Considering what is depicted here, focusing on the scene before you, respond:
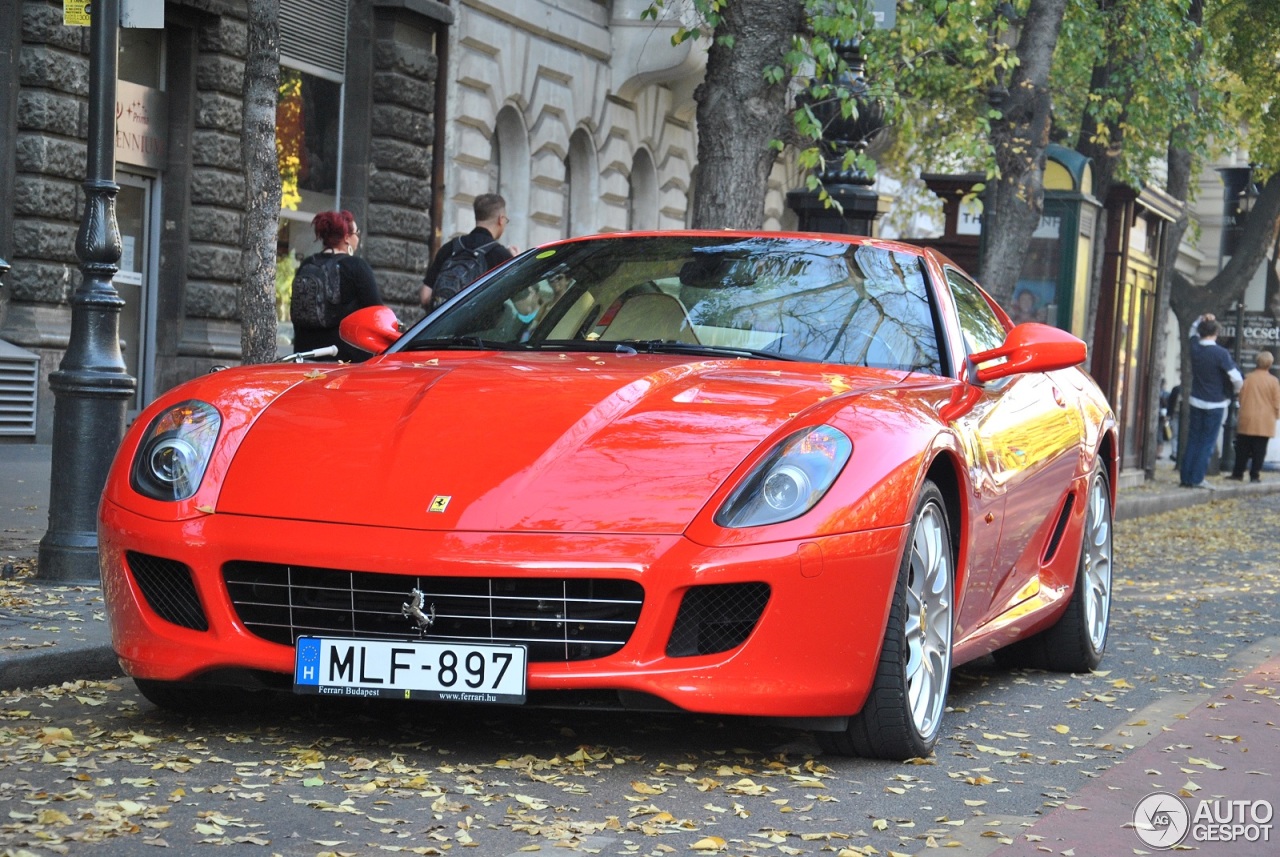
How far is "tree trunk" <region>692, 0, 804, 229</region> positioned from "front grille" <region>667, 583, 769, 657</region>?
7.08 m

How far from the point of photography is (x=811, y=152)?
12797mm

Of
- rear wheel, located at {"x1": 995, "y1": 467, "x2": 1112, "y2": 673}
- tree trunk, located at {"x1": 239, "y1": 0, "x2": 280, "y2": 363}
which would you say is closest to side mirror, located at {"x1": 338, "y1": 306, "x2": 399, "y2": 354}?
rear wheel, located at {"x1": 995, "y1": 467, "x2": 1112, "y2": 673}

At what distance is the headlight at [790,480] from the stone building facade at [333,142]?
1061 centimetres

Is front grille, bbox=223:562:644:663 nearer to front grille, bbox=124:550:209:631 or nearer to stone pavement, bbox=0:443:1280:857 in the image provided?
front grille, bbox=124:550:209:631

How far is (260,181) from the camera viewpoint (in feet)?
31.4

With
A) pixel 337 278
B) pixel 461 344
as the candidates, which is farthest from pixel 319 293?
pixel 461 344

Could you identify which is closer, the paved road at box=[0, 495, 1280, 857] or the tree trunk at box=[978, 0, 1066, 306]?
the paved road at box=[0, 495, 1280, 857]

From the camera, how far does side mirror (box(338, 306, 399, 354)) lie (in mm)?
6363

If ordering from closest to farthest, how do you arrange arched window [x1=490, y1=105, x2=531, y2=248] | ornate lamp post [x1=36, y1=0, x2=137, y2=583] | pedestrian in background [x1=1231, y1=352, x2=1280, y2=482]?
ornate lamp post [x1=36, y1=0, x2=137, y2=583] < arched window [x1=490, y1=105, x2=531, y2=248] < pedestrian in background [x1=1231, y1=352, x2=1280, y2=482]

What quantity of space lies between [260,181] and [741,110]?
326 cm

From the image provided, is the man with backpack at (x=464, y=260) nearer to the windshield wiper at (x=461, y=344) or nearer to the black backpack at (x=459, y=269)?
the black backpack at (x=459, y=269)

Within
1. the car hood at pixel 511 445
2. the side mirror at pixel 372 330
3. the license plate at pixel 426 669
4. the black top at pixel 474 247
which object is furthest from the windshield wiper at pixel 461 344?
the black top at pixel 474 247

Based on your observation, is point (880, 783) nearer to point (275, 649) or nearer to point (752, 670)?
point (752, 670)

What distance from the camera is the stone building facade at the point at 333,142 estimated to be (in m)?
14.8
